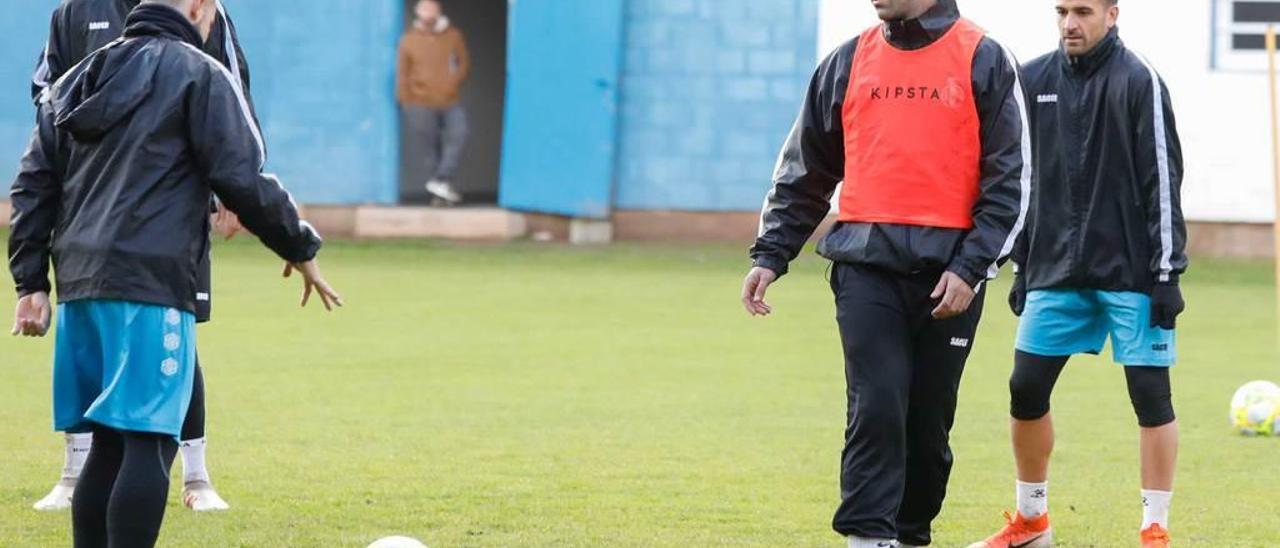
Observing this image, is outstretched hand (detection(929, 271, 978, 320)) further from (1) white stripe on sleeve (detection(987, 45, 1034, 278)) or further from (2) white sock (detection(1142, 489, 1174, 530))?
(2) white sock (detection(1142, 489, 1174, 530))

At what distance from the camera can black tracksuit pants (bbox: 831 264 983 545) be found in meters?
6.31

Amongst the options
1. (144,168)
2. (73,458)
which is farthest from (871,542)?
(73,458)

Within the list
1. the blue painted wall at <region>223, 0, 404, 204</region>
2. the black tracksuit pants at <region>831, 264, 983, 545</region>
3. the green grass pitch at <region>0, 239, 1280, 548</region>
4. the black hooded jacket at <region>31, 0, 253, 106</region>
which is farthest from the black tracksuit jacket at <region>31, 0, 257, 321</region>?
the blue painted wall at <region>223, 0, 404, 204</region>

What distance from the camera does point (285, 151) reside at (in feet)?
79.2

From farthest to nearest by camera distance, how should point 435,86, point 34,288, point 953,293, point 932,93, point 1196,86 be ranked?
point 435,86 < point 1196,86 < point 932,93 < point 953,293 < point 34,288

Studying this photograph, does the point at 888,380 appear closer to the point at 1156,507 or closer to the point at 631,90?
the point at 1156,507

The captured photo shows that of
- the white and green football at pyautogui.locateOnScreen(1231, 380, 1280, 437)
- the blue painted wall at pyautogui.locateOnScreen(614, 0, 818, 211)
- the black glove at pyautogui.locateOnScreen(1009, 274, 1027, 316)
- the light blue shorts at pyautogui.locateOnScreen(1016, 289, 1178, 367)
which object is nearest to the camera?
the light blue shorts at pyautogui.locateOnScreen(1016, 289, 1178, 367)

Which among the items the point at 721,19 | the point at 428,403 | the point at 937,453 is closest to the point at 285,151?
the point at 721,19

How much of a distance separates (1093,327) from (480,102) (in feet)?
72.9

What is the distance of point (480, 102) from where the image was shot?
29.2 metres

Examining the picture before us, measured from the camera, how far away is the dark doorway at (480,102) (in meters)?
27.7

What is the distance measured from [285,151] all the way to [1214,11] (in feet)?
33.0

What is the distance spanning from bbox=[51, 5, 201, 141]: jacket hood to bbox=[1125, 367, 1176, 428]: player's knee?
3.33 m

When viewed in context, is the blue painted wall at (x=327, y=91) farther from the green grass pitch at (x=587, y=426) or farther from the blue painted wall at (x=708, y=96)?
the green grass pitch at (x=587, y=426)
